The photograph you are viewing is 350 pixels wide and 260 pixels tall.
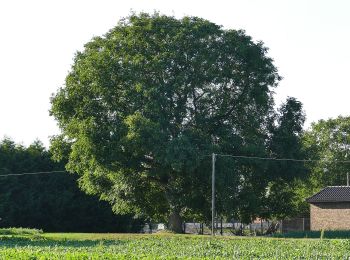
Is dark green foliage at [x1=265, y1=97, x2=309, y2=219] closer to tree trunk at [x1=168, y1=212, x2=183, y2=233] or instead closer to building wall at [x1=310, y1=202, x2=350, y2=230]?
tree trunk at [x1=168, y1=212, x2=183, y2=233]

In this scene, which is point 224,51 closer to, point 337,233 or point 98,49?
point 98,49

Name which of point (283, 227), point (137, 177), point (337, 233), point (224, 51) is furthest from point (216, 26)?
point (283, 227)

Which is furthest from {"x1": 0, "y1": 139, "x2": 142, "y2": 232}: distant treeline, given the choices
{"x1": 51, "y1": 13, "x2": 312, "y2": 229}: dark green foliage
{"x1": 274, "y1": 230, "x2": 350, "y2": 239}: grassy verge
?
{"x1": 274, "y1": 230, "x2": 350, "y2": 239}: grassy verge

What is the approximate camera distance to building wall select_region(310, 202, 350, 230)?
66062 millimetres

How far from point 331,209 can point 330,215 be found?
60 cm

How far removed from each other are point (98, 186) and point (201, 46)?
1417 centimetres

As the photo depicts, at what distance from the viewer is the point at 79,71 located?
181ft

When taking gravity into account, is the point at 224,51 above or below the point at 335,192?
above

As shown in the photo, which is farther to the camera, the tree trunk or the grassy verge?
A: the tree trunk

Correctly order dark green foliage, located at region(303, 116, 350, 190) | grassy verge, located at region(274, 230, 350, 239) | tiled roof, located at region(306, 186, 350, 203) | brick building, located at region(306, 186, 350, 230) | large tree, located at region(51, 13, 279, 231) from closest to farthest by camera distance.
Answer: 1. large tree, located at region(51, 13, 279, 231)
2. grassy verge, located at region(274, 230, 350, 239)
3. brick building, located at region(306, 186, 350, 230)
4. tiled roof, located at region(306, 186, 350, 203)
5. dark green foliage, located at region(303, 116, 350, 190)

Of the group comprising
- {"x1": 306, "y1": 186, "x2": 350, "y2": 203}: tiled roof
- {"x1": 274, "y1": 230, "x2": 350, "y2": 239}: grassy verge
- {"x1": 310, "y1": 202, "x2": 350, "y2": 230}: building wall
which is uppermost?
{"x1": 306, "y1": 186, "x2": 350, "y2": 203}: tiled roof

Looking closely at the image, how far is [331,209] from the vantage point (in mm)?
67312

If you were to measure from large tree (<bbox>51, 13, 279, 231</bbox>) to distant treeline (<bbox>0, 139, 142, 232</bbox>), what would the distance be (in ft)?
49.0

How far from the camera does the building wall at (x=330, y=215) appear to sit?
6606cm
